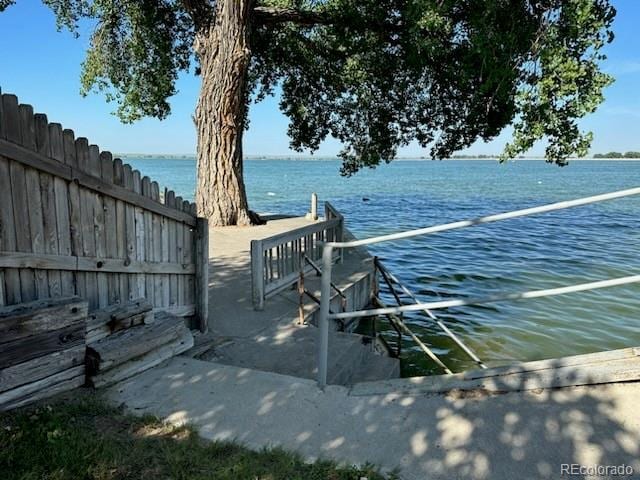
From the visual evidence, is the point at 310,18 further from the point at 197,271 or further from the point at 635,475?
the point at 635,475

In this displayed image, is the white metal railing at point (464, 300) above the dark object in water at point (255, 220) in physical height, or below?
above

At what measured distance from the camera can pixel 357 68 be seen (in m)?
14.0

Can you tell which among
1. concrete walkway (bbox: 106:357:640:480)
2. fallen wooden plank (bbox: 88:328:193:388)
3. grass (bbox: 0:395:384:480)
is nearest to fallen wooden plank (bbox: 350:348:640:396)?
concrete walkway (bbox: 106:357:640:480)

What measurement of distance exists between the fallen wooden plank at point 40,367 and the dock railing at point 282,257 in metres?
2.68

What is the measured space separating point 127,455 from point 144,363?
1.35 metres

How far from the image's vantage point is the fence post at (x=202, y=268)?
199 inches

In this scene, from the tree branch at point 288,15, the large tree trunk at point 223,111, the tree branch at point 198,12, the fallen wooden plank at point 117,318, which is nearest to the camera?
the fallen wooden plank at point 117,318

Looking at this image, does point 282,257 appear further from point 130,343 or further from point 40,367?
point 40,367

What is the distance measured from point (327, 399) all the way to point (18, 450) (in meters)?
1.97

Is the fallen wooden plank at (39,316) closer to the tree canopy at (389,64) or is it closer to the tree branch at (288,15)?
the tree canopy at (389,64)

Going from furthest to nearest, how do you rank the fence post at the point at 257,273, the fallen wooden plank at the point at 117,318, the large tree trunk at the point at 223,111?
the large tree trunk at the point at 223,111 < the fence post at the point at 257,273 < the fallen wooden plank at the point at 117,318

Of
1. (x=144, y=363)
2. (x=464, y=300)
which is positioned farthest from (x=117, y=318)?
(x=464, y=300)

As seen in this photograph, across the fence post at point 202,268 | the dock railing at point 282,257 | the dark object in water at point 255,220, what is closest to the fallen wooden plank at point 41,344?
the fence post at point 202,268

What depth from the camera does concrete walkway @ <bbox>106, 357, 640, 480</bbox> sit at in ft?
8.25
